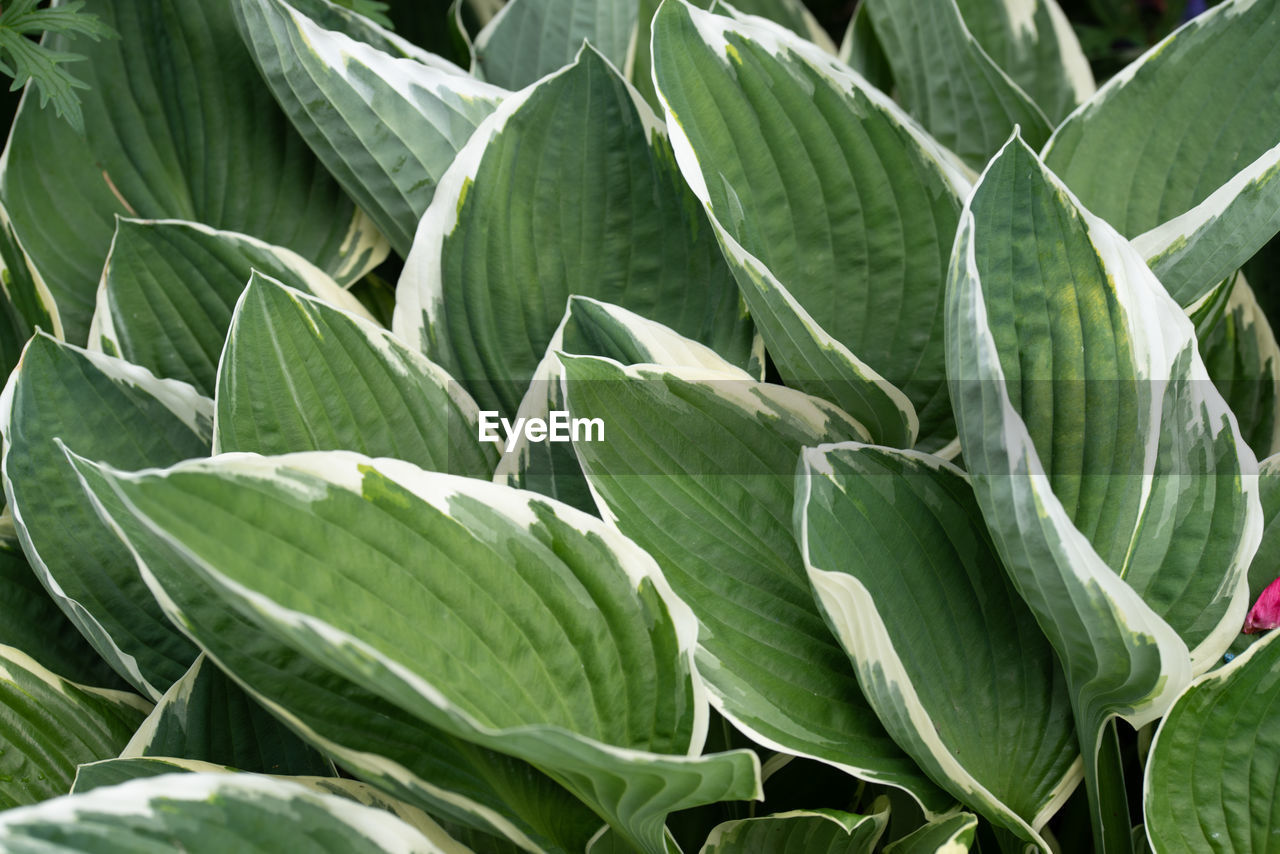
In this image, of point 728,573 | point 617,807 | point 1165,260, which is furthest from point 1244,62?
point 617,807

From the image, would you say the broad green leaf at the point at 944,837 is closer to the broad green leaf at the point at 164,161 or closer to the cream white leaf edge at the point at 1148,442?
the cream white leaf edge at the point at 1148,442

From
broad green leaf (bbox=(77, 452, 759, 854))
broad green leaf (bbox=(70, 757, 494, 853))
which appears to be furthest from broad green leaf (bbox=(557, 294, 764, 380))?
broad green leaf (bbox=(70, 757, 494, 853))

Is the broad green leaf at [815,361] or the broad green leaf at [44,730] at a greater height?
the broad green leaf at [815,361]

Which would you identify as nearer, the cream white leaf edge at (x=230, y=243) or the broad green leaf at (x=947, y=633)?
the broad green leaf at (x=947, y=633)

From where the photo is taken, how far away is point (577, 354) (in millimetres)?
496

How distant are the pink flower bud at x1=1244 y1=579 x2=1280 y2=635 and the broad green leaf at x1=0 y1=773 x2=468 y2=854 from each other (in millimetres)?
364

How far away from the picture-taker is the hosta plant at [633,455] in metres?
0.38

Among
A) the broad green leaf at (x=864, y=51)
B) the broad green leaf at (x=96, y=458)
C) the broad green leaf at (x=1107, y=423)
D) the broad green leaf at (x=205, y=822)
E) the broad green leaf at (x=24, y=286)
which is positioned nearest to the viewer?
the broad green leaf at (x=205, y=822)

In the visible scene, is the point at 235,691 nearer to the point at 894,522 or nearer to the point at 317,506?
the point at 317,506

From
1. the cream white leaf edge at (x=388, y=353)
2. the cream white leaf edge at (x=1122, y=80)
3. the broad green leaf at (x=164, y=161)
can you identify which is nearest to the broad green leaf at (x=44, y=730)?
the cream white leaf edge at (x=388, y=353)

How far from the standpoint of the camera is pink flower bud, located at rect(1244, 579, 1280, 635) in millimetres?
473

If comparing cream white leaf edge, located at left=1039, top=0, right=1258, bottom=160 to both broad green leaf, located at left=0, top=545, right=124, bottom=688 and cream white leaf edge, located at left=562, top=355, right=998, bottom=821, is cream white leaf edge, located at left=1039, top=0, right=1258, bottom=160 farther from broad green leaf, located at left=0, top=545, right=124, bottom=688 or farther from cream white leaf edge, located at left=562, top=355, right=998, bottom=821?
broad green leaf, located at left=0, top=545, right=124, bottom=688

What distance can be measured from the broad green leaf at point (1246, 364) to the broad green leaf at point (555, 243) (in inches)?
12.2

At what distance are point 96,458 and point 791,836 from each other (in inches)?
14.6
